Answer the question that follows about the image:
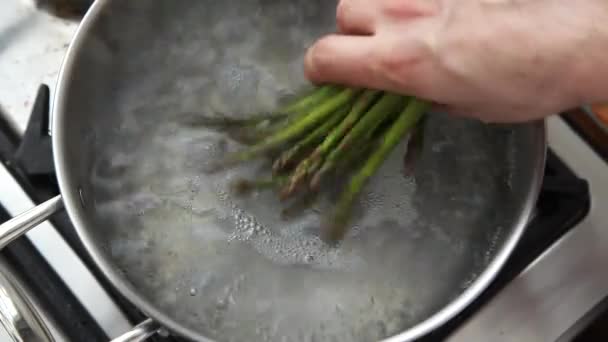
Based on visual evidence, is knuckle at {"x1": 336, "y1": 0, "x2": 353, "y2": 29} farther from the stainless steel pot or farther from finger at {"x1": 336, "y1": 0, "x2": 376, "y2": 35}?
the stainless steel pot

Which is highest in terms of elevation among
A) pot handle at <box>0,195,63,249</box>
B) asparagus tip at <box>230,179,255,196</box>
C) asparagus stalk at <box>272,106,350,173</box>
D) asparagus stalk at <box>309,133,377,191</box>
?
pot handle at <box>0,195,63,249</box>

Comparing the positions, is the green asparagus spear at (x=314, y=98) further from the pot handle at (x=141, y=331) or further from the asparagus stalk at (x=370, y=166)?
the pot handle at (x=141, y=331)

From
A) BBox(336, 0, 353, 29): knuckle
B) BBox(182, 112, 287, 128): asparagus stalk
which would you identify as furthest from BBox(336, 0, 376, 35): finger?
BBox(182, 112, 287, 128): asparagus stalk

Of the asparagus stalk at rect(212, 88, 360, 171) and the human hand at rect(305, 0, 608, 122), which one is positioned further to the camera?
the asparagus stalk at rect(212, 88, 360, 171)

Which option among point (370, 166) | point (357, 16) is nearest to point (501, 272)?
point (370, 166)

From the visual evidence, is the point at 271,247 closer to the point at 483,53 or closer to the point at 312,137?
the point at 312,137

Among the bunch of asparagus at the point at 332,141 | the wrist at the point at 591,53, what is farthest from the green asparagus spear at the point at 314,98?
the wrist at the point at 591,53
